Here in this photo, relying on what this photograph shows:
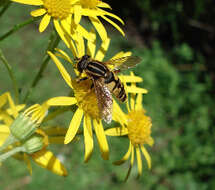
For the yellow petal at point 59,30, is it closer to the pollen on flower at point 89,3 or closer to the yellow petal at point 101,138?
the pollen on flower at point 89,3

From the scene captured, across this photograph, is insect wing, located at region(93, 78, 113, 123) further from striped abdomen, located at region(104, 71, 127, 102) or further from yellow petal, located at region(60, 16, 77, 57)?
yellow petal, located at region(60, 16, 77, 57)

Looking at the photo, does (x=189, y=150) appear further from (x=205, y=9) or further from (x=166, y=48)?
(x=205, y=9)

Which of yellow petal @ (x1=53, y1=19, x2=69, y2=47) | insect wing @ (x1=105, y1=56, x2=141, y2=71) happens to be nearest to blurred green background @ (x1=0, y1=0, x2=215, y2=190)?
insect wing @ (x1=105, y1=56, x2=141, y2=71)

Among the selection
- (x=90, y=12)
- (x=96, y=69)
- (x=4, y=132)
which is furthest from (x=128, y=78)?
(x=4, y=132)

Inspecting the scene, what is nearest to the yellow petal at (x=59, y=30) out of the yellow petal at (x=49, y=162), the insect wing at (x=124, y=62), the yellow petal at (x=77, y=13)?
the yellow petal at (x=77, y=13)

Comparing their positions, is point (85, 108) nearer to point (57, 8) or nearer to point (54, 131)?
point (54, 131)
